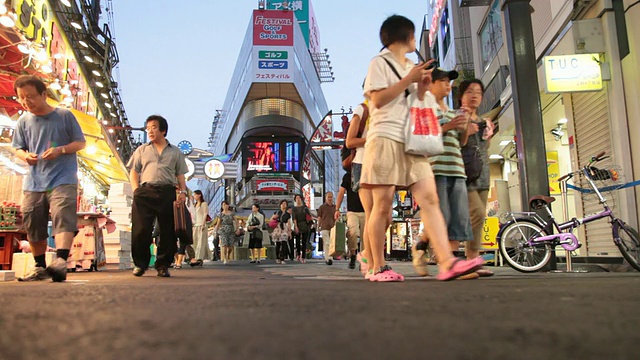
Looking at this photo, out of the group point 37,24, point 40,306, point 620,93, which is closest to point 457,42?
point 620,93

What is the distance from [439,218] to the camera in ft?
11.1

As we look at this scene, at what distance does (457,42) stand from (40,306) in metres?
18.6

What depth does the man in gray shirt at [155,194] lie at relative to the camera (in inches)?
208

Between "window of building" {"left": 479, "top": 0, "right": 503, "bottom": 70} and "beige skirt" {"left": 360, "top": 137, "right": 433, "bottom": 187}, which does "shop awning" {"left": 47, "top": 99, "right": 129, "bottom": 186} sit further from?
"window of building" {"left": 479, "top": 0, "right": 503, "bottom": 70}

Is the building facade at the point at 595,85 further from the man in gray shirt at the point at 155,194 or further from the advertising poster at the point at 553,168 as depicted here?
the man in gray shirt at the point at 155,194

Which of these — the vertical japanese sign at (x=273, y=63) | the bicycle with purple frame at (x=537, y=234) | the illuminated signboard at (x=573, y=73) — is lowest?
the bicycle with purple frame at (x=537, y=234)

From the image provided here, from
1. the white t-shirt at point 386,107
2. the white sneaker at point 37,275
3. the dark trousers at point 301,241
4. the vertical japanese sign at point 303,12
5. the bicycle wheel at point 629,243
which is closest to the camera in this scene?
the white t-shirt at point 386,107

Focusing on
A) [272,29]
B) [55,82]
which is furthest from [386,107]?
[272,29]

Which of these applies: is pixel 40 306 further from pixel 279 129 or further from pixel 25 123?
pixel 279 129

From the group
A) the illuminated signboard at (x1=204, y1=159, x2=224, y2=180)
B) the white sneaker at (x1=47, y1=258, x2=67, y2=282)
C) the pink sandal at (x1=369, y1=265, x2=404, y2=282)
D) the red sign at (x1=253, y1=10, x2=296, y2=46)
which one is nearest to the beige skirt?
the pink sandal at (x1=369, y1=265, x2=404, y2=282)

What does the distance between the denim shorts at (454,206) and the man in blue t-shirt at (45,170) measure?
10.1 feet

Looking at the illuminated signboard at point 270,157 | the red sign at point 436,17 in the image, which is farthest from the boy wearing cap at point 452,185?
the illuminated signboard at point 270,157

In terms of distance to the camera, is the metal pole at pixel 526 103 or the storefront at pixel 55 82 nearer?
the metal pole at pixel 526 103

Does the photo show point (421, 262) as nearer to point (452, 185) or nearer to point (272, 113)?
point (452, 185)
